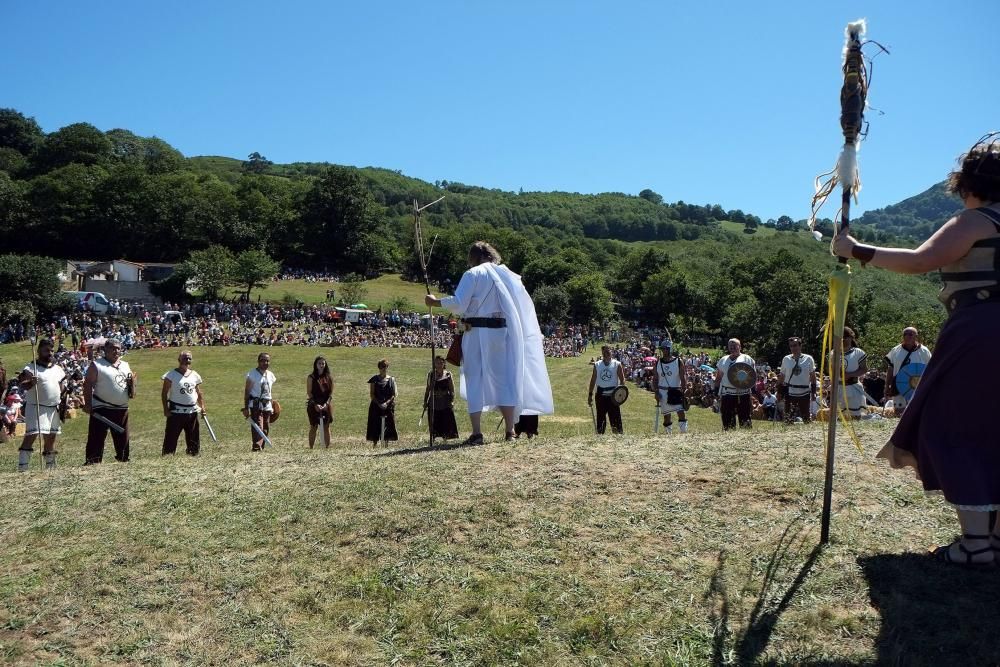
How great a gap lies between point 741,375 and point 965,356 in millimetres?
10811

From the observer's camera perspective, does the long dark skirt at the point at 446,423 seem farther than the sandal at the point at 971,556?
Yes

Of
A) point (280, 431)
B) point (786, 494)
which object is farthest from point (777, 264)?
point (786, 494)

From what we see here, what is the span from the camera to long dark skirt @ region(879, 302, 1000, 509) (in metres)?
4.13

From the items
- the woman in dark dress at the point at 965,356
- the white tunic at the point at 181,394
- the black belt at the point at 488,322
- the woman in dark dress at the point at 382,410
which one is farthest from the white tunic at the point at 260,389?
the woman in dark dress at the point at 965,356

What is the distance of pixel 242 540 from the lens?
6.11 m

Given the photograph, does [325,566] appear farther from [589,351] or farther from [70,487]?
[589,351]

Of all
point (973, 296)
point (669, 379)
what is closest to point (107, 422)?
point (669, 379)

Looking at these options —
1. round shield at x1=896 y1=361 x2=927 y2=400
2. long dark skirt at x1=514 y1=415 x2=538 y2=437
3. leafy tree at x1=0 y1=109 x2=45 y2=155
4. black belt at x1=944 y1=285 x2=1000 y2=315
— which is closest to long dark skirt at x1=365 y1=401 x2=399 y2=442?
long dark skirt at x1=514 y1=415 x2=538 y2=437

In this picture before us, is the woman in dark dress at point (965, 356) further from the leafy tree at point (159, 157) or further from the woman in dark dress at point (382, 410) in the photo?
the leafy tree at point (159, 157)

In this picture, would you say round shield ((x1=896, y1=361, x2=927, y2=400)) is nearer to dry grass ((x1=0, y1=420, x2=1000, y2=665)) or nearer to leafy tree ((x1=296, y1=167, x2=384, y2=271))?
dry grass ((x1=0, y1=420, x2=1000, y2=665))

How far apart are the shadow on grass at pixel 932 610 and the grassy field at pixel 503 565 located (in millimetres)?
14

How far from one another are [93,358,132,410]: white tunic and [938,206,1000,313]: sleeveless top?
11244 mm

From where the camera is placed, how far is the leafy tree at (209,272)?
6719cm

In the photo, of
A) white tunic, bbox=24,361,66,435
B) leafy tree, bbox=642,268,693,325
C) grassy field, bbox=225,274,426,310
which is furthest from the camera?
leafy tree, bbox=642,268,693,325
